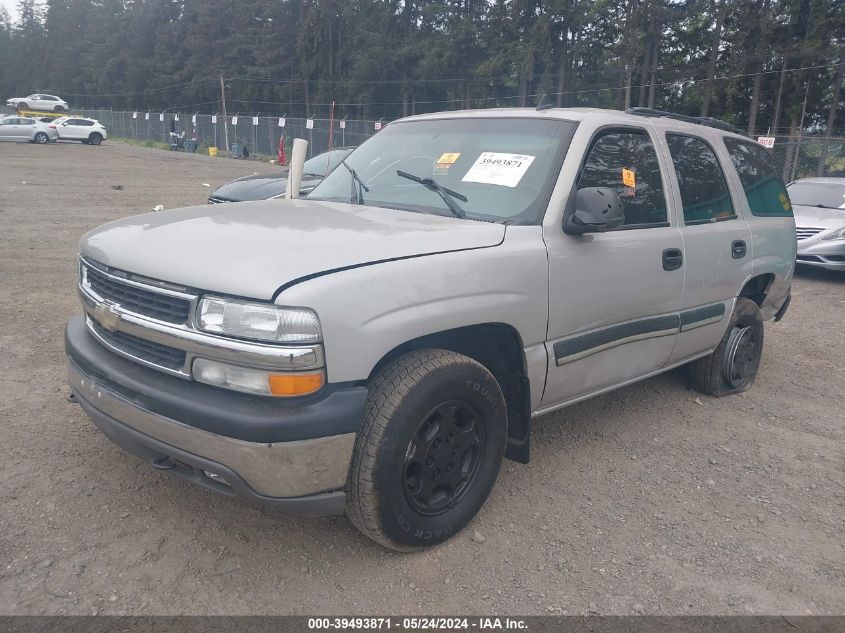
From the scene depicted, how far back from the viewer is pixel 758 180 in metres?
4.95

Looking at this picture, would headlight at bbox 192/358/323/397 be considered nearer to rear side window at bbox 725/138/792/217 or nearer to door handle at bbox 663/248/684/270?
door handle at bbox 663/248/684/270

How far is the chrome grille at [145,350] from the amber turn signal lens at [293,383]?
40cm

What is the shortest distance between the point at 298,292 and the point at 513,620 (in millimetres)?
1483

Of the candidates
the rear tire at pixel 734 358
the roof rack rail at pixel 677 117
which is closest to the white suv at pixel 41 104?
the roof rack rail at pixel 677 117

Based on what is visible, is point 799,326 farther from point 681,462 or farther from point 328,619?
point 328,619

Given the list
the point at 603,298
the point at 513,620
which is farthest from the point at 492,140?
the point at 513,620

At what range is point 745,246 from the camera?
4547 mm

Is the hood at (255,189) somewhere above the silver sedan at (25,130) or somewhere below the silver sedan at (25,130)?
below

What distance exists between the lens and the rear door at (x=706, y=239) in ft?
13.4

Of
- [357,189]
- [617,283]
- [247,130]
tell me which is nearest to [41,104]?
[247,130]

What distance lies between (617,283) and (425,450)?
1.43 meters

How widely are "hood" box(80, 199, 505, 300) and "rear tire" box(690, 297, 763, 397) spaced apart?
252 centimetres

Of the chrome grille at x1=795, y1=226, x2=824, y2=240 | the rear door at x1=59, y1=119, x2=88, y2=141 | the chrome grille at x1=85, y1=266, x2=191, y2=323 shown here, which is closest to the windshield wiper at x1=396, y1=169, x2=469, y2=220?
the chrome grille at x1=85, y1=266, x2=191, y2=323

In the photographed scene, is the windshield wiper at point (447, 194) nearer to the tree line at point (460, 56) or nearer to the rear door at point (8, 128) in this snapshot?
the tree line at point (460, 56)
